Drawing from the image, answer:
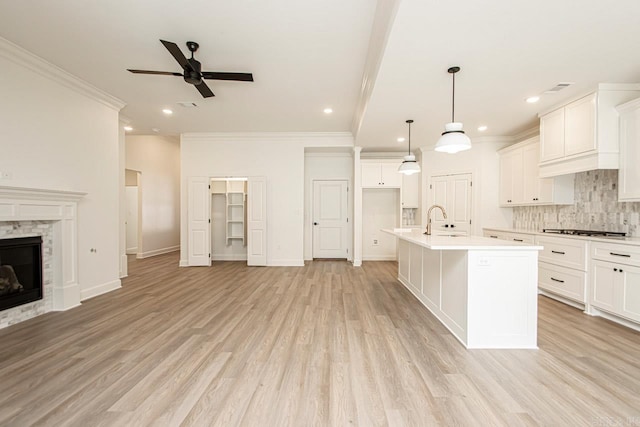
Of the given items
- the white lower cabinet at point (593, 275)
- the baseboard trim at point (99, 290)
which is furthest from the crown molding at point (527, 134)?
the baseboard trim at point (99, 290)

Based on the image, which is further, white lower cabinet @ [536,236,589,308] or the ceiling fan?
white lower cabinet @ [536,236,589,308]

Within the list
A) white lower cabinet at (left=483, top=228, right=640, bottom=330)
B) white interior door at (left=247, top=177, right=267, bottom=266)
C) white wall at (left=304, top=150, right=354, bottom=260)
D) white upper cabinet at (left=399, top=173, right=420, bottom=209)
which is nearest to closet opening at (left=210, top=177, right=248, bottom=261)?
white interior door at (left=247, top=177, right=267, bottom=266)

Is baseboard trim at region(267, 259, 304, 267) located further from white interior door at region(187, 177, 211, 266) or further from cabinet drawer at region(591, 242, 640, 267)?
cabinet drawer at region(591, 242, 640, 267)

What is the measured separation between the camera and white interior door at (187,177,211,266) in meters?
6.08

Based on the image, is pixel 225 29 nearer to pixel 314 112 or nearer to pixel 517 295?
pixel 314 112

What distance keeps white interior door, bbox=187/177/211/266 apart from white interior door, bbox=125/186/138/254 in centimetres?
319

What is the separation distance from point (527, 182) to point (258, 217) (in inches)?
201

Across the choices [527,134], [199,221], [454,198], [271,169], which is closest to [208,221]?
[199,221]

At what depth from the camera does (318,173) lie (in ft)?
22.4

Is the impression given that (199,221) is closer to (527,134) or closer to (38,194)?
(38,194)

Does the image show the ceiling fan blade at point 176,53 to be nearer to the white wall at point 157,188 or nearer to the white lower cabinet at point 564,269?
the white lower cabinet at point 564,269

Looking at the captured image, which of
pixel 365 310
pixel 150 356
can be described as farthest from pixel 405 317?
pixel 150 356

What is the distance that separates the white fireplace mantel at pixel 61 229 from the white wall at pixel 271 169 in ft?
8.64

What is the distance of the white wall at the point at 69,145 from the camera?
9.67ft
